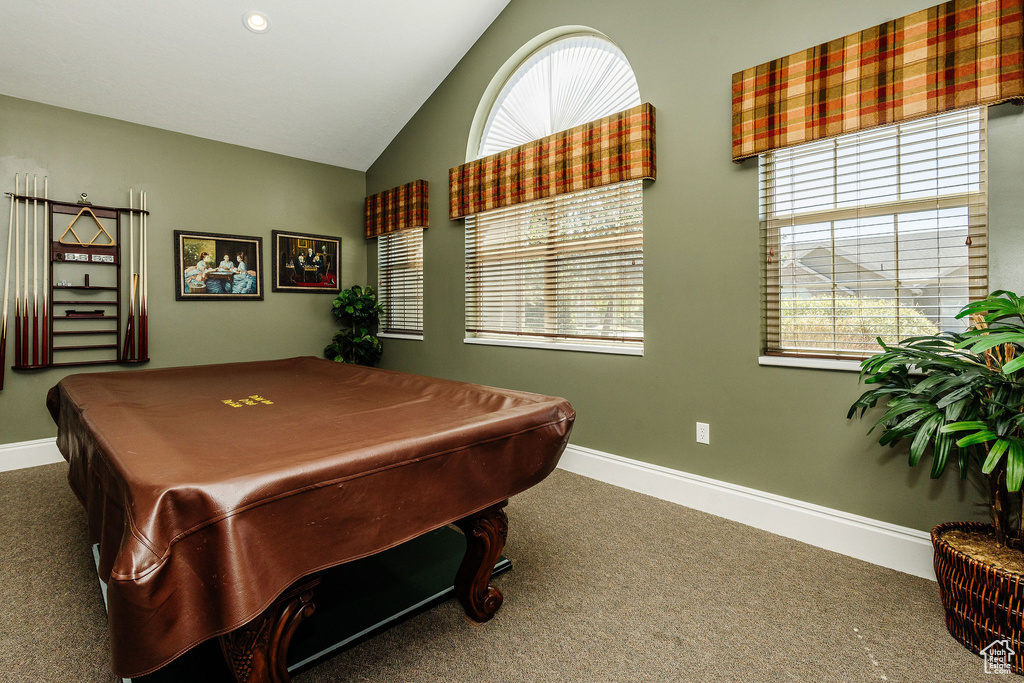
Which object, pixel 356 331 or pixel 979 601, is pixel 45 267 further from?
pixel 979 601

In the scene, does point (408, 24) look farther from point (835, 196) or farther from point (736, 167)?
point (835, 196)

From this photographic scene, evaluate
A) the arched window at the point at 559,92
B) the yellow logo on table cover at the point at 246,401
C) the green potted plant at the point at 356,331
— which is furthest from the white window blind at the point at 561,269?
the yellow logo on table cover at the point at 246,401

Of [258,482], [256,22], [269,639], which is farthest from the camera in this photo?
[256,22]

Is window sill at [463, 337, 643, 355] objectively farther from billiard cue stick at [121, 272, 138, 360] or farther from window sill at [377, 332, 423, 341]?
billiard cue stick at [121, 272, 138, 360]

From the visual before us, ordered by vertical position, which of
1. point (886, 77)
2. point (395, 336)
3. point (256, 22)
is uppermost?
point (256, 22)

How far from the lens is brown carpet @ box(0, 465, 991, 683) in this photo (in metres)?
1.38

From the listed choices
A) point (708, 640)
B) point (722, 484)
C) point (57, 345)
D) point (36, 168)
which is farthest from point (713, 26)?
point (57, 345)

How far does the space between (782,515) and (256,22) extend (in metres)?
4.15

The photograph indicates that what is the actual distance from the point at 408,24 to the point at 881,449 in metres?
3.72

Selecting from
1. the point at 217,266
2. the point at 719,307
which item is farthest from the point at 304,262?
the point at 719,307

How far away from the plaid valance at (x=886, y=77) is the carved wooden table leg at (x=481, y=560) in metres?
2.02

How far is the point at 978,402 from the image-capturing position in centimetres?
153

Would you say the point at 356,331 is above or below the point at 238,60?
below

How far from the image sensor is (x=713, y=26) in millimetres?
2432
